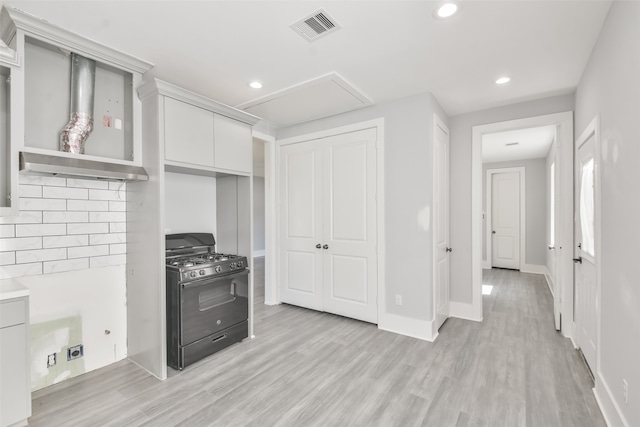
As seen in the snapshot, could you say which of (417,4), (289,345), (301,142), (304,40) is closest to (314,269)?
(289,345)

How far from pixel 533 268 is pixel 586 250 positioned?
15.1 ft

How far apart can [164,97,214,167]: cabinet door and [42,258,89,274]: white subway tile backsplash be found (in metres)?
1.16

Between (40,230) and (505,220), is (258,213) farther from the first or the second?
(40,230)

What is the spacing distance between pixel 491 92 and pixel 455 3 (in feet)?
5.72

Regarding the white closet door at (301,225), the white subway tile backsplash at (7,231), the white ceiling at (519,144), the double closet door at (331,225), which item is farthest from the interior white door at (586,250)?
the white subway tile backsplash at (7,231)

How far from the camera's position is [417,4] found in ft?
5.86

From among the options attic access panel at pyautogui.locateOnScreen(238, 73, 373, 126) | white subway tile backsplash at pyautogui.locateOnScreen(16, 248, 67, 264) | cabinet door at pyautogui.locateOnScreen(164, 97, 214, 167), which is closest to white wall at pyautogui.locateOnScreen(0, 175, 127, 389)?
white subway tile backsplash at pyautogui.locateOnScreen(16, 248, 67, 264)

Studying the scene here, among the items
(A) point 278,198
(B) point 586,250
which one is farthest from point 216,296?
(B) point 586,250

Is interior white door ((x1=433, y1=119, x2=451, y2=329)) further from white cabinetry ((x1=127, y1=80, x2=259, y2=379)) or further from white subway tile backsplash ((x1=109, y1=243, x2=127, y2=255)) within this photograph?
white subway tile backsplash ((x1=109, y1=243, x2=127, y2=255))

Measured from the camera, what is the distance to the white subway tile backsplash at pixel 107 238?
256 centimetres

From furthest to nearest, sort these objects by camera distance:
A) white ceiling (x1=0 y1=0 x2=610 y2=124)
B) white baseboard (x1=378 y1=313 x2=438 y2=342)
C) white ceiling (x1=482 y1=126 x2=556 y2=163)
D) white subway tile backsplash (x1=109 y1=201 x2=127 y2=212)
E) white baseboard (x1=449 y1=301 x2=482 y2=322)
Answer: white ceiling (x1=482 y1=126 x2=556 y2=163) < white baseboard (x1=449 y1=301 x2=482 y2=322) < white baseboard (x1=378 y1=313 x2=438 y2=342) < white subway tile backsplash (x1=109 y1=201 x2=127 y2=212) < white ceiling (x1=0 y1=0 x2=610 y2=124)

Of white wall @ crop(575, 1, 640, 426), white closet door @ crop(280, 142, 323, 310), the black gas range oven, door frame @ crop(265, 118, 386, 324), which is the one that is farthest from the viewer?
white closet door @ crop(280, 142, 323, 310)

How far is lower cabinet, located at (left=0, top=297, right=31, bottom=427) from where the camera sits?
67.7 inches

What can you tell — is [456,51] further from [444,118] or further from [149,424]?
[149,424]
